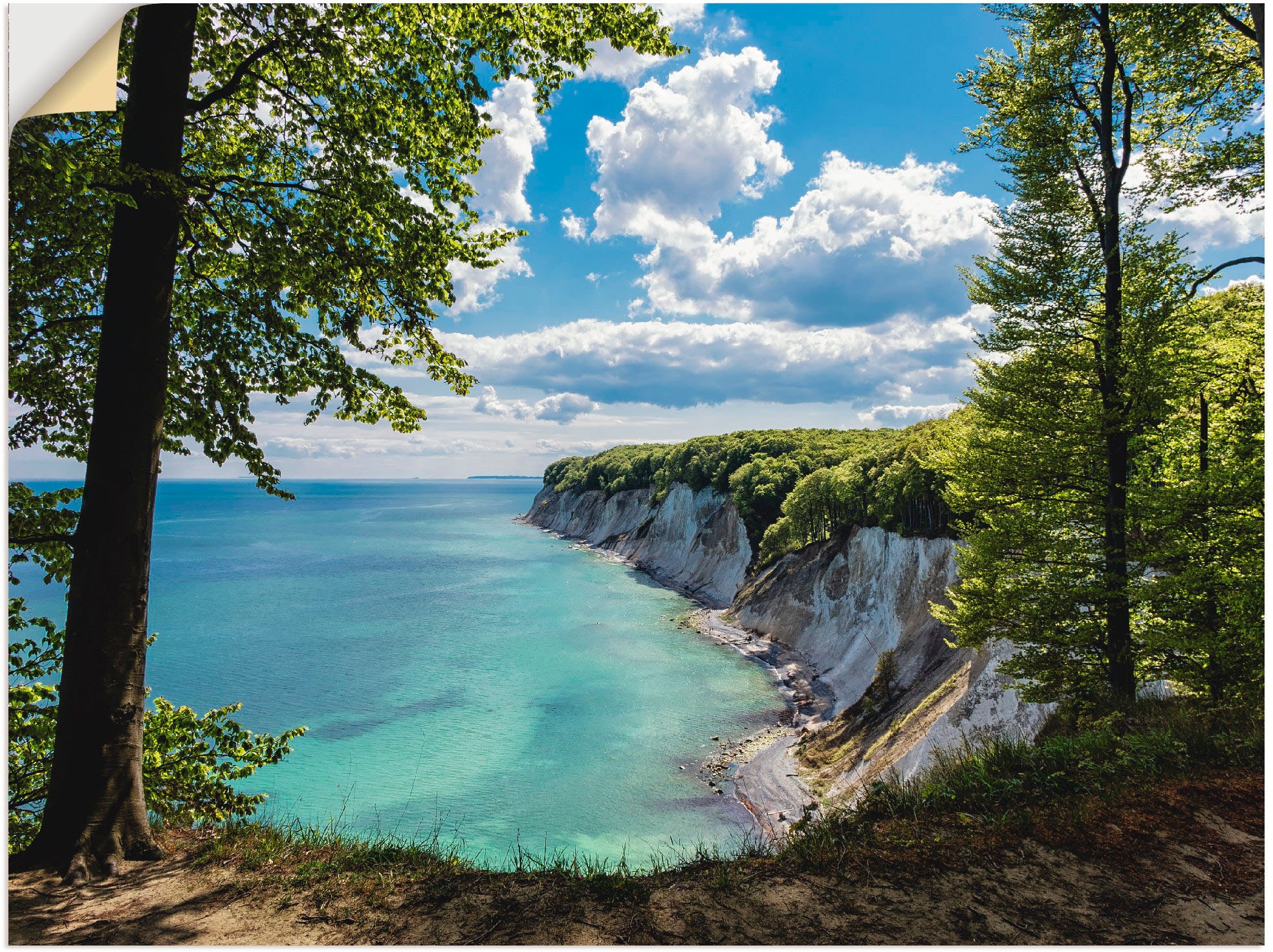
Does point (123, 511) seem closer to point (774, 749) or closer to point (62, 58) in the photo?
point (62, 58)

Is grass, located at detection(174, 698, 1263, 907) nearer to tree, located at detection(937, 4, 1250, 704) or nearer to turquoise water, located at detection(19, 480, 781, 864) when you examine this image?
turquoise water, located at detection(19, 480, 781, 864)

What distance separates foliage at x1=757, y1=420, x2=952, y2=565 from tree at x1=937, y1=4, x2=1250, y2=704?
13.9 m

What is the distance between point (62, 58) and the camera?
404cm

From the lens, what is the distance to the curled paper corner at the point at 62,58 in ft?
13.0

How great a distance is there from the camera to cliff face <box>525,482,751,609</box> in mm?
59688

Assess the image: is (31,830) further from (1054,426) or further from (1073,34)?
(1073,34)

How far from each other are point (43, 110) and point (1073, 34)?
14963 mm

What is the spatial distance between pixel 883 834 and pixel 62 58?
9045 millimetres

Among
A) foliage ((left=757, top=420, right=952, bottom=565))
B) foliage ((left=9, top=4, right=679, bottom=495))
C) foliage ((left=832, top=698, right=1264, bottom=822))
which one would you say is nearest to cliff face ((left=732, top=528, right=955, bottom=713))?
foliage ((left=757, top=420, right=952, bottom=565))

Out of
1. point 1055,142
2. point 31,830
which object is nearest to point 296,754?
point 31,830

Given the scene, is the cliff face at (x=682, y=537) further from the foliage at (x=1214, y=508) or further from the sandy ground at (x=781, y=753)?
the foliage at (x=1214, y=508)

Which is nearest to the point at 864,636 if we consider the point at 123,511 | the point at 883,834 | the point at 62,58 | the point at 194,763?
the point at 883,834

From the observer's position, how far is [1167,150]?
9.69 meters

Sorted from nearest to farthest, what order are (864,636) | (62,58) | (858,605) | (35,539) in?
(62,58) → (35,539) → (864,636) → (858,605)
